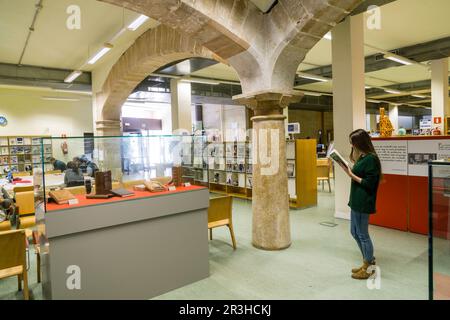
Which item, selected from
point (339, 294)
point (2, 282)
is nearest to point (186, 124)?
point (2, 282)

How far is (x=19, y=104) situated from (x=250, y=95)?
10.3 meters

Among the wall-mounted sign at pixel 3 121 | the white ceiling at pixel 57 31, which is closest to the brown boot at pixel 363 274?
the white ceiling at pixel 57 31

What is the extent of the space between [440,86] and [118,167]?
9574 mm

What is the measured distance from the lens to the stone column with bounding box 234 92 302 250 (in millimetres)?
4160

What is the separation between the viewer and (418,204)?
473 centimetres

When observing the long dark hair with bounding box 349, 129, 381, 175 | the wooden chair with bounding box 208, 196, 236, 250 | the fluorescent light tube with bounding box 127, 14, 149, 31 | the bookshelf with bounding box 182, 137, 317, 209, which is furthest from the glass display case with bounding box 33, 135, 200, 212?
the fluorescent light tube with bounding box 127, 14, 149, 31

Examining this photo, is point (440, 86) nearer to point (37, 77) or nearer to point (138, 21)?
point (138, 21)

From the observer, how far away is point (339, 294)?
295cm

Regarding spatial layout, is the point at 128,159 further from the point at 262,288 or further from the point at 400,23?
the point at 400,23

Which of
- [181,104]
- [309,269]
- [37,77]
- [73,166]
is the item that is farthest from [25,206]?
[37,77]

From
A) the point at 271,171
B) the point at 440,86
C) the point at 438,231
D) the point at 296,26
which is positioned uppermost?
the point at 440,86

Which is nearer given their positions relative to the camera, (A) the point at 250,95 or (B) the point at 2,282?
(B) the point at 2,282

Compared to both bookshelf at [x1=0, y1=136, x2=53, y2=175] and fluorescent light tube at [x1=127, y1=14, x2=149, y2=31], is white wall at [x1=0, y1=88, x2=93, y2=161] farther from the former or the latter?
fluorescent light tube at [x1=127, y1=14, x2=149, y2=31]

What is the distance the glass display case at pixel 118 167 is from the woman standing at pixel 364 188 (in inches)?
72.6
